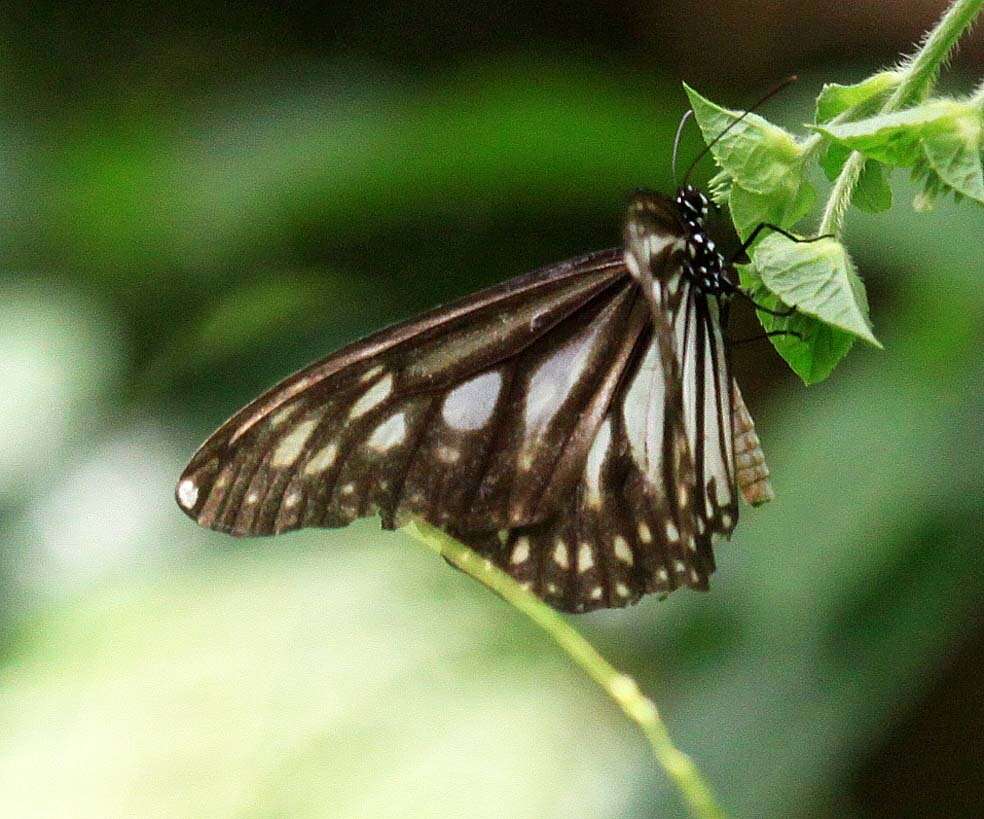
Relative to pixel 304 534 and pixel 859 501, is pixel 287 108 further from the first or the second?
pixel 859 501

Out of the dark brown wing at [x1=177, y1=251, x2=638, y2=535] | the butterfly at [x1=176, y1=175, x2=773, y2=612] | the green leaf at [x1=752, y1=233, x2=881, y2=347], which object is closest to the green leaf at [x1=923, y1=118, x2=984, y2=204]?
the green leaf at [x1=752, y1=233, x2=881, y2=347]

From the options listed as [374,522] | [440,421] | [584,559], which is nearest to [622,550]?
[584,559]

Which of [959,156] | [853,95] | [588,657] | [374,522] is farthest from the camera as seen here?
[374,522]

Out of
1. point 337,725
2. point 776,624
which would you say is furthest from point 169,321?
point 776,624

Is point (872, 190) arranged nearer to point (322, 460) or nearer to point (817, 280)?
point (817, 280)

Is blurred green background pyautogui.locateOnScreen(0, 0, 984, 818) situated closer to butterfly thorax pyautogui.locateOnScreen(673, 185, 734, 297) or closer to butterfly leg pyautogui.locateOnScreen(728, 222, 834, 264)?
butterfly thorax pyautogui.locateOnScreen(673, 185, 734, 297)

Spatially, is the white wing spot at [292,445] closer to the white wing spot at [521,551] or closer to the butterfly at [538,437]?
the butterfly at [538,437]
